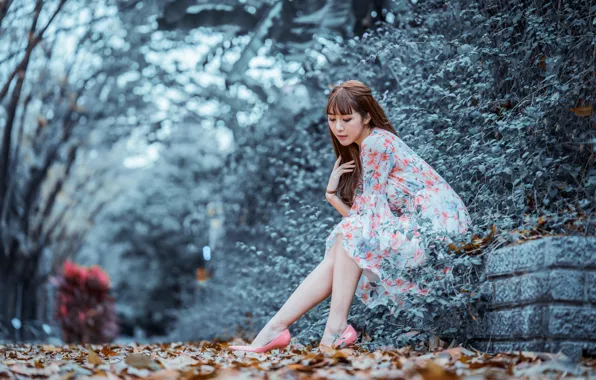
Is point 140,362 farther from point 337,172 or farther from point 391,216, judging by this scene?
point 337,172

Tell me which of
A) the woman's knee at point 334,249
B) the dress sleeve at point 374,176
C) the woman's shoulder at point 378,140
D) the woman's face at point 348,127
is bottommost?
the woman's knee at point 334,249

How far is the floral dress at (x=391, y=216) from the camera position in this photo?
12.5ft

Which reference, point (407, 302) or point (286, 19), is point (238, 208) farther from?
point (407, 302)

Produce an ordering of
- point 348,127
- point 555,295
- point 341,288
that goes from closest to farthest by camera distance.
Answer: point 555,295, point 341,288, point 348,127

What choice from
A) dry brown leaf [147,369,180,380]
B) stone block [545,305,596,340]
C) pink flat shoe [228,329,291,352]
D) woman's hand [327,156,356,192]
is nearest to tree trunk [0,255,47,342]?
pink flat shoe [228,329,291,352]

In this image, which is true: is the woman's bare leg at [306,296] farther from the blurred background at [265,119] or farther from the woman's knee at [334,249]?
the blurred background at [265,119]

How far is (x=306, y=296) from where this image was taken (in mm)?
4102

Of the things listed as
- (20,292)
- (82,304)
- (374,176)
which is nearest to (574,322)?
(374,176)

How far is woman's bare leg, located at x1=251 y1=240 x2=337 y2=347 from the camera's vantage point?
13.3 ft

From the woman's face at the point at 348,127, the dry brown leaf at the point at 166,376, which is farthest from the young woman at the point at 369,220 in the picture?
the dry brown leaf at the point at 166,376

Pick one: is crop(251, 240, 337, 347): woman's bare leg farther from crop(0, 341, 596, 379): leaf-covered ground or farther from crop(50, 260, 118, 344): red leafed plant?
crop(50, 260, 118, 344): red leafed plant

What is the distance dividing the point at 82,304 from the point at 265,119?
7.65m

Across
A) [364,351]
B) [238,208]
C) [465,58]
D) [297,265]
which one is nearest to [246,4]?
[238,208]

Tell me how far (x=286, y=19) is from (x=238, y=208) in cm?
330
